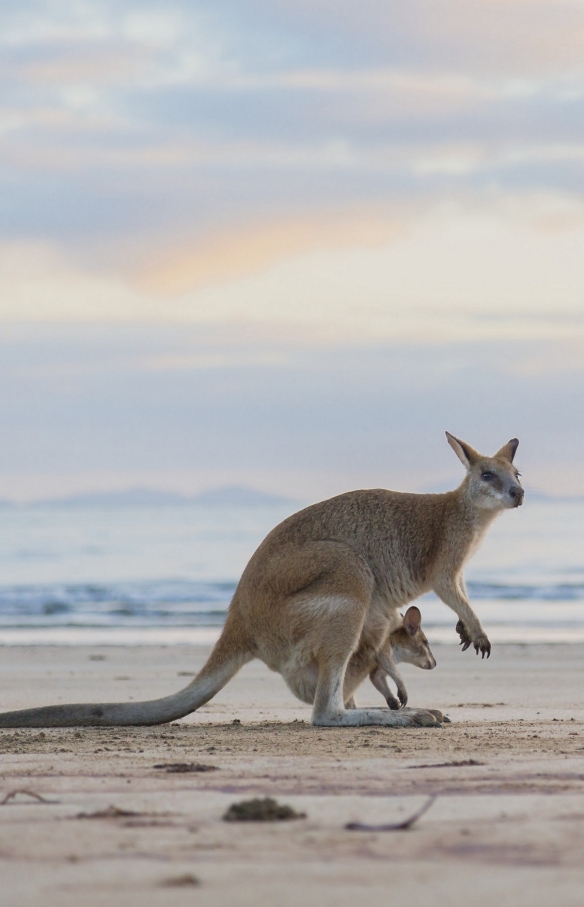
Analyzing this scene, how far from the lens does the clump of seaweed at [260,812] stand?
3766mm

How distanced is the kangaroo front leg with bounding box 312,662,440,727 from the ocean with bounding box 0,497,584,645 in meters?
2.38

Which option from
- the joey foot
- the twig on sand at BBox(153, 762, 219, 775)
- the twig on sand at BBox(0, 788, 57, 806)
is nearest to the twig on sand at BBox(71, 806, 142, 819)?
the twig on sand at BBox(0, 788, 57, 806)

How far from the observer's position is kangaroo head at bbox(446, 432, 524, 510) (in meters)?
7.80

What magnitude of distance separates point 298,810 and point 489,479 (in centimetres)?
429

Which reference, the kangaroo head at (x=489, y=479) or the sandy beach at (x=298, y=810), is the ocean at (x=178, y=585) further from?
the sandy beach at (x=298, y=810)

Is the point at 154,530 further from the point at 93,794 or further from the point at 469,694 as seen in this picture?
the point at 93,794

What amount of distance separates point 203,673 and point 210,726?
0.40m

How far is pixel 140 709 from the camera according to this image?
6961 millimetres

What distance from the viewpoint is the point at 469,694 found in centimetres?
974

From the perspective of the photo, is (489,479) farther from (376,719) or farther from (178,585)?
(178,585)

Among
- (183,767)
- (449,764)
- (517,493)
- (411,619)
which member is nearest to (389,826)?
(449,764)

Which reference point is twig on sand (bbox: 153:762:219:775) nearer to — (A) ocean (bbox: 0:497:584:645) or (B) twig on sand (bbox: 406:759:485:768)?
(B) twig on sand (bbox: 406:759:485:768)

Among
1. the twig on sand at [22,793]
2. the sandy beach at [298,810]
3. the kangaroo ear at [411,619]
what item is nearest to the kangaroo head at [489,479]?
the kangaroo ear at [411,619]

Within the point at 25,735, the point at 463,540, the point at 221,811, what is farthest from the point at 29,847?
the point at 463,540
